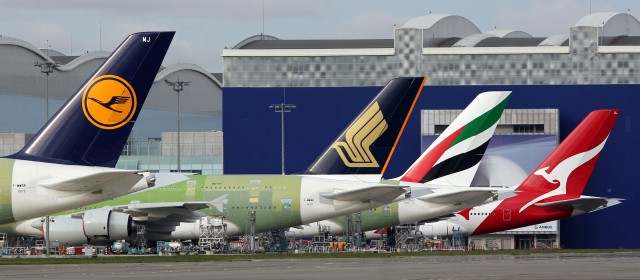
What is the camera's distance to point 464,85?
12494 cm

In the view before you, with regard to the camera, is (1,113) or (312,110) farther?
(1,113)

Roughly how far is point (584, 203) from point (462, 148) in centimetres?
853

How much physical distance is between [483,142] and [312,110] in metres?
45.6

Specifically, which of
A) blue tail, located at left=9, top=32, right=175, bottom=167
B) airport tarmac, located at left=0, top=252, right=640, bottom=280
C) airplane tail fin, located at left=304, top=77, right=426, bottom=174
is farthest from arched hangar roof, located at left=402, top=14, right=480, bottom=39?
blue tail, located at left=9, top=32, right=175, bottom=167

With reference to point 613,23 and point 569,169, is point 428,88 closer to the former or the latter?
point 613,23

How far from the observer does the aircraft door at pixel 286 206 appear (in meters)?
72.7

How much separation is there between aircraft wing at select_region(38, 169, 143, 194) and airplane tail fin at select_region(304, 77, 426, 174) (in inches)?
1146

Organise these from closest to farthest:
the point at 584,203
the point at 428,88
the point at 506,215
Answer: the point at 584,203 < the point at 506,215 < the point at 428,88

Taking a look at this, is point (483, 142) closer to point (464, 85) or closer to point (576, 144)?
point (576, 144)

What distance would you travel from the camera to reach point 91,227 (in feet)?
231

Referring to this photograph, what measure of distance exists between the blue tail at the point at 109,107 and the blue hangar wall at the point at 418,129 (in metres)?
75.7

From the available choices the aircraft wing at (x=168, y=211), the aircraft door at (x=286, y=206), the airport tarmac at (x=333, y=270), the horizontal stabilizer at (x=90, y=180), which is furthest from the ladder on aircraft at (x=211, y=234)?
the horizontal stabilizer at (x=90, y=180)

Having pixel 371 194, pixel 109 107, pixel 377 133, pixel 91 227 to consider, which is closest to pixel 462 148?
pixel 377 133

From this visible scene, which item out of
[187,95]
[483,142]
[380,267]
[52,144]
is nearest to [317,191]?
[483,142]
